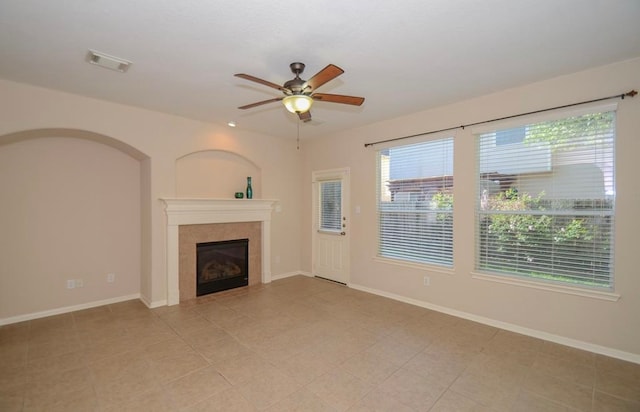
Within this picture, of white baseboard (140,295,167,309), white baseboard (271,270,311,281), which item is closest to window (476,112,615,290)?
white baseboard (271,270,311,281)

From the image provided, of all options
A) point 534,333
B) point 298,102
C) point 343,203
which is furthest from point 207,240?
point 534,333

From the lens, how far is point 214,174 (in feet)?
16.8

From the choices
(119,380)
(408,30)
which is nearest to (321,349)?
(119,380)

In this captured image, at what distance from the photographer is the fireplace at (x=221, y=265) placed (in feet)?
15.6

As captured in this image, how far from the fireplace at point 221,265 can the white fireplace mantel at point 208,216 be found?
1.15 ft

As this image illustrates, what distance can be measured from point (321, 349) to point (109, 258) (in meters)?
3.53

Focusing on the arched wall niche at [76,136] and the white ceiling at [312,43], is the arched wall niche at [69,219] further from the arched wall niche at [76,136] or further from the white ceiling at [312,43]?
the white ceiling at [312,43]

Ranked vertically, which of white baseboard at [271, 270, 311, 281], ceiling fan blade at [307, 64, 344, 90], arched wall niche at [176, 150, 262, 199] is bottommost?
white baseboard at [271, 270, 311, 281]

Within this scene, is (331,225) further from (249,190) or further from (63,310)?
(63,310)

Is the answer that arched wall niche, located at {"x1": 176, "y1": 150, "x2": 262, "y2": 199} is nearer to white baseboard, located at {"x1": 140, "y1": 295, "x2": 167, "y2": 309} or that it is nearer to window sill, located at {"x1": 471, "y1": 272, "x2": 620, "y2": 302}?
white baseboard, located at {"x1": 140, "y1": 295, "x2": 167, "y2": 309}

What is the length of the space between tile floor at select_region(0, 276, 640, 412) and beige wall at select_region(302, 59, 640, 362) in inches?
9.9

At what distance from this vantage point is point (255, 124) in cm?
484

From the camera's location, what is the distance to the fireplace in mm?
4750

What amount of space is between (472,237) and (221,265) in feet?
12.9
